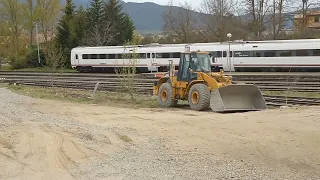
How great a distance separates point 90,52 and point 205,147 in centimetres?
4163

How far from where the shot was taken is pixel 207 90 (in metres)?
18.8

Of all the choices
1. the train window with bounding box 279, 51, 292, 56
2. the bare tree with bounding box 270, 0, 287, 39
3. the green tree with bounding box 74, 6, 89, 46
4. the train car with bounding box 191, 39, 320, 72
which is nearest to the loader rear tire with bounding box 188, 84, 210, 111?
the train car with bounding box 191, 39, 320, 72

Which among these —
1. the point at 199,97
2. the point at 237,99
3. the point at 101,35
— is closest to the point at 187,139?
the point at 199,97

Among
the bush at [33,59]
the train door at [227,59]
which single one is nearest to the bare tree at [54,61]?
the train door at [227,59]

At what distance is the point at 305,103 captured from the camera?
20.5 meters

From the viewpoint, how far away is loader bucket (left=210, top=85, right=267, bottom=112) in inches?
720

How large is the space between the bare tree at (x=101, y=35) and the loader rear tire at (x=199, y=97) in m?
45.8

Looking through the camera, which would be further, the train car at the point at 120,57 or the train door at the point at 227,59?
the train car at the point at 120,57

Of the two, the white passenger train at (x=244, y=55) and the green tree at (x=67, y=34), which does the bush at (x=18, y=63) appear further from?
the white passenger train at (x=244, y=55)

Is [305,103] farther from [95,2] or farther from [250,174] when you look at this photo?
[95,2]

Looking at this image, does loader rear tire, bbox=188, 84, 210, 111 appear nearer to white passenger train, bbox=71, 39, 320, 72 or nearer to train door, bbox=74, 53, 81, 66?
white passenger train, bbox=71, 39, 320, 72

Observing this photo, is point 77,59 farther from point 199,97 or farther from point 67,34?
point 199,97

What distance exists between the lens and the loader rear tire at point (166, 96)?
68.5 ft

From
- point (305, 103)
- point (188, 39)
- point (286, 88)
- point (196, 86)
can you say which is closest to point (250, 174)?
point (196, 86)
